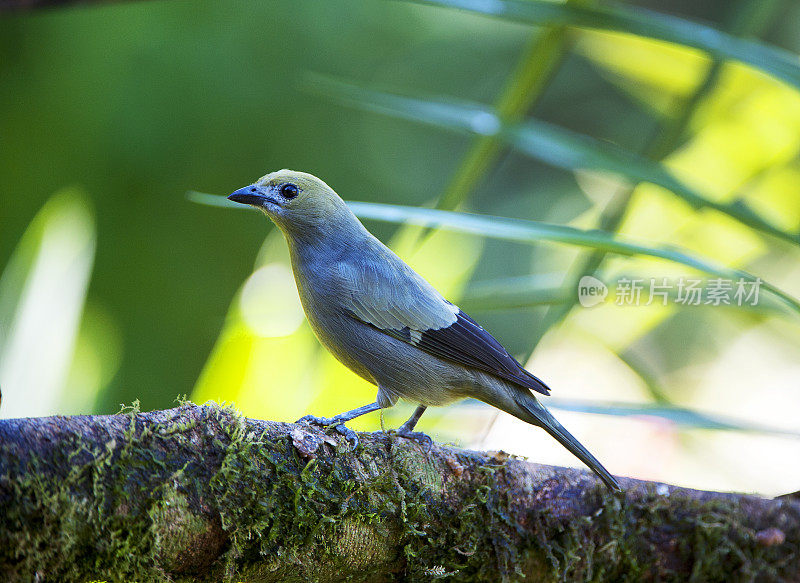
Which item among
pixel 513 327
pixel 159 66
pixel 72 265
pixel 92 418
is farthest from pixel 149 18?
pixel 92 418

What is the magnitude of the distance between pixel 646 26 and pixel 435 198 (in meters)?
3.52

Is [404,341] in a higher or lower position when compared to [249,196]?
lower

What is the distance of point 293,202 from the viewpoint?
2.62m

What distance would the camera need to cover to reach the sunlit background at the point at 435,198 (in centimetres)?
256

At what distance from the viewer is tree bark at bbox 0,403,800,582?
1569 mm

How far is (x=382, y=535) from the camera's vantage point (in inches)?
77.3

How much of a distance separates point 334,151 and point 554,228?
422cm

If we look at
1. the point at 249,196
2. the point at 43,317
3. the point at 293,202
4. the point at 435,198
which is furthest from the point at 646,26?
the point at 435,198

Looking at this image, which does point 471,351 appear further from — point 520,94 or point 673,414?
point 520,94

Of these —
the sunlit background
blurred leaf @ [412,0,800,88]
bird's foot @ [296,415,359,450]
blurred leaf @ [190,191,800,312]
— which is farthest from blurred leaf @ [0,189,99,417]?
blurred leaf @ [412,0,800,88]

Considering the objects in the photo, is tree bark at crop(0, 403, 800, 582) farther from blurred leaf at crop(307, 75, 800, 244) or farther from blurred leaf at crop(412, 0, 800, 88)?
blurred leaf at crop(412, 0, 800, 88)

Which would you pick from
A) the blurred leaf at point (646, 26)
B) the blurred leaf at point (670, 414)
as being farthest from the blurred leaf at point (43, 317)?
the blurred leaf at point (670, 414)

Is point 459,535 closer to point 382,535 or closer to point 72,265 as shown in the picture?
point 382,535

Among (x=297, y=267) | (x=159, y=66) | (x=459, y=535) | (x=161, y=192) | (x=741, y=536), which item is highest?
(x=159, y=66)
